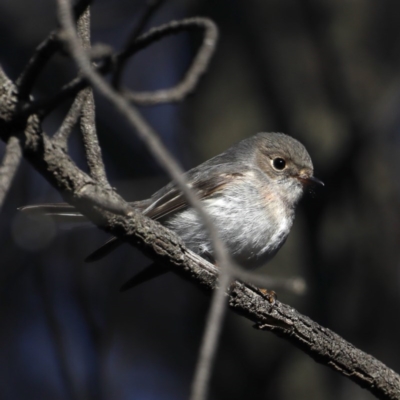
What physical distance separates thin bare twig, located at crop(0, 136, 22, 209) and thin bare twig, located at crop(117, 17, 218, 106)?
1.09 feet

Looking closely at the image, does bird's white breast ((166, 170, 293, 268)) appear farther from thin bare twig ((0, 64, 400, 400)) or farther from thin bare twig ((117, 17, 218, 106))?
thin bare twig ((117, 17, 218, 106))

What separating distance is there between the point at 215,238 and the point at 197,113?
16.8 feet

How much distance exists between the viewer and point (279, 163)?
4.64 meters

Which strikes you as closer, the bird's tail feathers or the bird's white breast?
the bird's tail feathers

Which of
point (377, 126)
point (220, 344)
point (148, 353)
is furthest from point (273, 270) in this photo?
point (148, 353)

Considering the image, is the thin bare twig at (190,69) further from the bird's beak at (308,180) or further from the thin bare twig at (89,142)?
the bird's beak at (308,180)

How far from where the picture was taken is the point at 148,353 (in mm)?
7738

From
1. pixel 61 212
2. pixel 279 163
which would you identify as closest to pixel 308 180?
pixel 279 163

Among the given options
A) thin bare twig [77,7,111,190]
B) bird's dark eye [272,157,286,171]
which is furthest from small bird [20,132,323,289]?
thin bare twig [77,7,111,190]

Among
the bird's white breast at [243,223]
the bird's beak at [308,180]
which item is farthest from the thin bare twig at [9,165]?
the bird's beak at [308,180]

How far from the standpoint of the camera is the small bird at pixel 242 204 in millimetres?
3957

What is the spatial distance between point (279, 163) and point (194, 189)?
27.2 inches

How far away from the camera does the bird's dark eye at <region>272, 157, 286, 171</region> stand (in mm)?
4625

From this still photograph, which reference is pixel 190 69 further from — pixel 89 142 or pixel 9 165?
pixel 89 142
